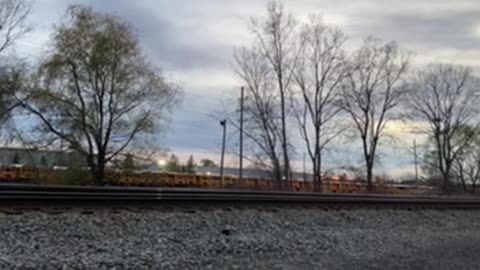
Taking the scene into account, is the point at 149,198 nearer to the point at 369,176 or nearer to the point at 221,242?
the point at 221,242

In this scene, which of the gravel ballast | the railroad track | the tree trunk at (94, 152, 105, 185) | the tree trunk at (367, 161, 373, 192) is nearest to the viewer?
the gravel ballast

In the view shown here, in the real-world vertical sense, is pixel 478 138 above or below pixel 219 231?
above

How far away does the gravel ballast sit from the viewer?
12.8m

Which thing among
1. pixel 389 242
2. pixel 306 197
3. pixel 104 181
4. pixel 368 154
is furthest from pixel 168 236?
pixel 368 154

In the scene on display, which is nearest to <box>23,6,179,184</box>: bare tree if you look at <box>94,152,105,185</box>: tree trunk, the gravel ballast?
<box>94,152,105,185</box>: tree trunk

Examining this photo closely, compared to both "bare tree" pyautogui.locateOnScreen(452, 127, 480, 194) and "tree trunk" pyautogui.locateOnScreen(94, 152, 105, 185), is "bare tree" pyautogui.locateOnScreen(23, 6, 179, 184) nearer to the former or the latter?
"tree trunk" pyautogui.locateOnScreen(94, 152, 105, 185)

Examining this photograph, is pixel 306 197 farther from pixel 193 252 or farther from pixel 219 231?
pixel 193 252

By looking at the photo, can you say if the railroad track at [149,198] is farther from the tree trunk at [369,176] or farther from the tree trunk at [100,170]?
the tree trunk at [369,176]

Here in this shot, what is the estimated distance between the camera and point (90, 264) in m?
12.0

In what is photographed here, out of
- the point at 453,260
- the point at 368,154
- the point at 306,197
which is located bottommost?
the point at 453,260

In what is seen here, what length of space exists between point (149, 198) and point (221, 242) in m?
4.56

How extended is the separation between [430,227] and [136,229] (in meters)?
13.3

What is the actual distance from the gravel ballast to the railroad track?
1216mm

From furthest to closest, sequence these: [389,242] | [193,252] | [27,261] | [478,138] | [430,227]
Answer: [478,138], [430,227], [389,242], [193,252], [27,261]
